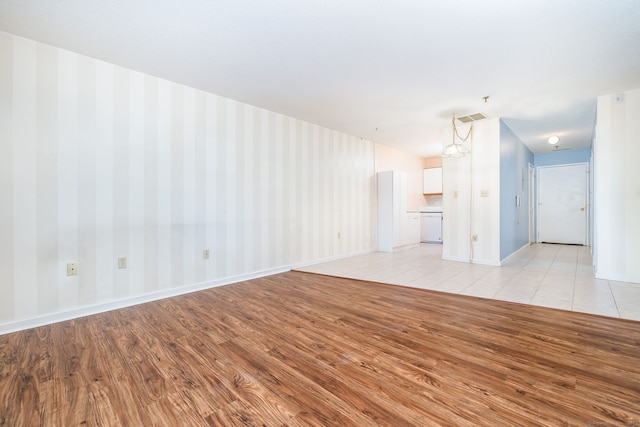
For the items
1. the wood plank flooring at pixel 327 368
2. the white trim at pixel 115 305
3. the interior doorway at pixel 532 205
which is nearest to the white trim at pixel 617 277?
the wood plank flooring at pixel 327 368

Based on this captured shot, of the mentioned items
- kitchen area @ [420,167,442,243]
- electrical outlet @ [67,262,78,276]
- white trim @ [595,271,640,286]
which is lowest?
white trim @ [595,271,640,286]

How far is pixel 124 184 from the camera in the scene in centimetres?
286

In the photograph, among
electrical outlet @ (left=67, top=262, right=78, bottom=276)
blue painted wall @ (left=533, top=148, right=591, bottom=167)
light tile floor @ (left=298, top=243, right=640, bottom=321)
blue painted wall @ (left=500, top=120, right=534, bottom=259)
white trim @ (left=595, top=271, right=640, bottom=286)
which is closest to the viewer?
electrical outlet @ (left=67, top=262, right=78, bottom=276)

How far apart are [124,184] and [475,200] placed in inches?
195

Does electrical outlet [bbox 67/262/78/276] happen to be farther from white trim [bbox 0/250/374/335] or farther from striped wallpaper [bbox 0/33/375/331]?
white trim [bbox 0/250/374/335]

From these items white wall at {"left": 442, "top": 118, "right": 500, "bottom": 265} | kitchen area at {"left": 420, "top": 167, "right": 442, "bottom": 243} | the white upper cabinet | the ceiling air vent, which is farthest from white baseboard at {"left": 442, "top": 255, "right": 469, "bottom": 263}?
the white upper cabinet

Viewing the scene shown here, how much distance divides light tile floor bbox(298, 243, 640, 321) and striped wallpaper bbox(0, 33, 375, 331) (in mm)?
1452

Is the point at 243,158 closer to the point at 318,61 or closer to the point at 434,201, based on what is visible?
the point at 318,61

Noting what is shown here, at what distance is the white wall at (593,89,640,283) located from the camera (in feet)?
11.3

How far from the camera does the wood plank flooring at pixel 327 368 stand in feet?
4.18

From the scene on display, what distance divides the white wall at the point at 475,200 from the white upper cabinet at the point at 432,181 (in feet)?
9.67

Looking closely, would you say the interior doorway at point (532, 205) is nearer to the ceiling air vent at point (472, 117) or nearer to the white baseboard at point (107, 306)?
the ceiling air vent at point (472, 117)

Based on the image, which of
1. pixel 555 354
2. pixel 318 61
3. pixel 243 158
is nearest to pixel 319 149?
pixel 243 158

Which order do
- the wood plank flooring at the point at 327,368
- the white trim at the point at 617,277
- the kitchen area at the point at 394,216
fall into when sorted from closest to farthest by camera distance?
the wood plank flooring at the point at 327,368 < the white trim at the point at 617,277 < the kitchen area at the point at 394,216
